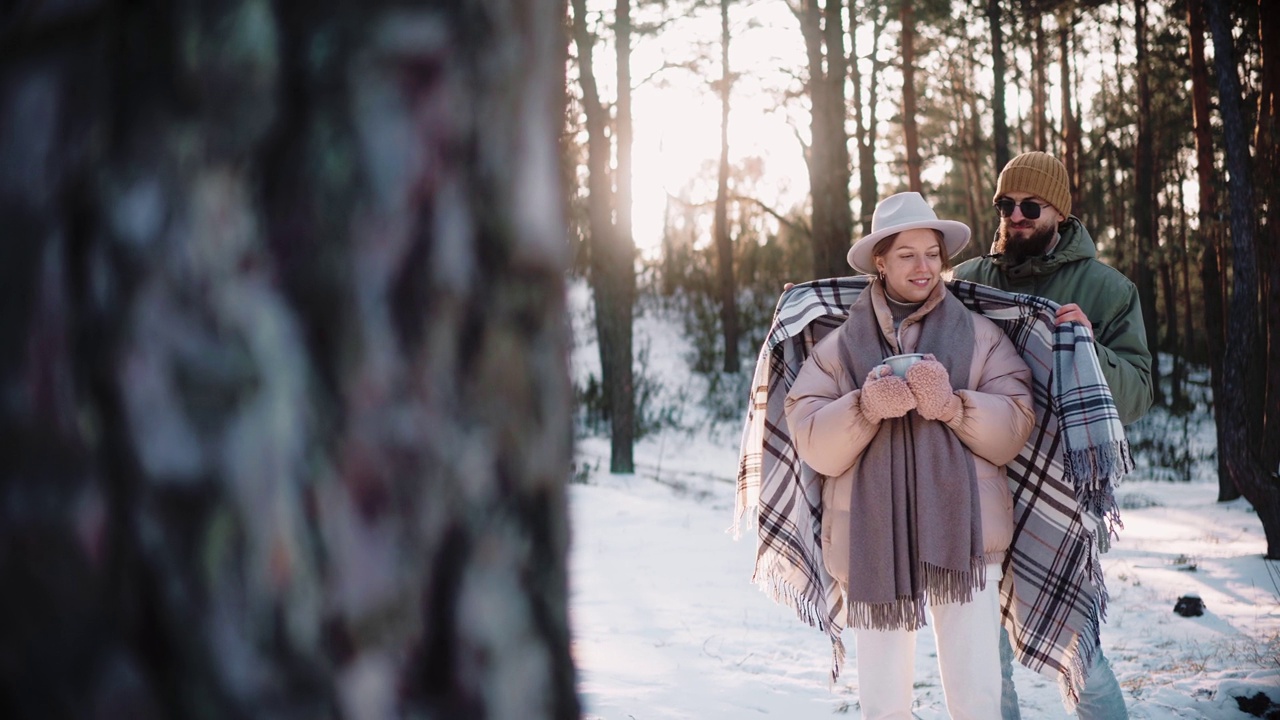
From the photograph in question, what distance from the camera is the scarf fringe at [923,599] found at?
2877 mm

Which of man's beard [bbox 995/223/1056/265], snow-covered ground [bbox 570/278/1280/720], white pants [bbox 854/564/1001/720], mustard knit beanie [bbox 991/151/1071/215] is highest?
mustard knit beanie [bbox 991/151/1071/215]

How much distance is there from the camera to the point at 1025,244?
11.4 ft

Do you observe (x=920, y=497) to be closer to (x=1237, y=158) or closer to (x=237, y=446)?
(x=237, y=446)

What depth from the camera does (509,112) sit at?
2.17ft

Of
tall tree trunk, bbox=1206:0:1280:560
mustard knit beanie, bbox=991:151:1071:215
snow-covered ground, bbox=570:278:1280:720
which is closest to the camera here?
mustard knit beanie, bbox=991:151:1071:215

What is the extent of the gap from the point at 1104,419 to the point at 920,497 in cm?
58

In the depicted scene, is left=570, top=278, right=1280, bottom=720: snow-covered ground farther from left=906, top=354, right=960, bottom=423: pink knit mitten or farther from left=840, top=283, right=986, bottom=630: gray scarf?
left=906, top=354, right=960, bottom=423: pink knit mitten

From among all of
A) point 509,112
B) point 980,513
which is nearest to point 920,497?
point 980,513

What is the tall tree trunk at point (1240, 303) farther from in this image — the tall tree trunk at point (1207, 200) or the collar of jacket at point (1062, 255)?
the collar of jacket at point (1062, 255)

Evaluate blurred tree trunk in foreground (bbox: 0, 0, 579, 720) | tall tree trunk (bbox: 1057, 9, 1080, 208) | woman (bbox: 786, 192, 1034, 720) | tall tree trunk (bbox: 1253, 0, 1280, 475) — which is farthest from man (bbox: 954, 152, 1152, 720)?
tall tree trunk (bbox: 1057, 9, 1080, 208)

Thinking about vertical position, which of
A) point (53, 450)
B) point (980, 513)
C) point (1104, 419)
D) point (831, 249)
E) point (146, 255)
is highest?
point (831, 249)

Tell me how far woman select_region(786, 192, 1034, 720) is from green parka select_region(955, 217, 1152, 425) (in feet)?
1.40

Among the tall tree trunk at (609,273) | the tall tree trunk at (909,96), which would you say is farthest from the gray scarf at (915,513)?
the tall tree trunk at (909,96)

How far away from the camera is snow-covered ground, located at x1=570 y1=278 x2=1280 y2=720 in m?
4.31
